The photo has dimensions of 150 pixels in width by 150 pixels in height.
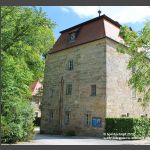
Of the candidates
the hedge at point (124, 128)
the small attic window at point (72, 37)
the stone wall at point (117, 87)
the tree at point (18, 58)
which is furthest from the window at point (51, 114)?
the tree at point (18, 58)

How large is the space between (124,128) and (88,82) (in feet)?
19.6

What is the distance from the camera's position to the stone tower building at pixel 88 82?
27141 mm

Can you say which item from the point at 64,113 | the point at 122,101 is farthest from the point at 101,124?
the point at 64,113

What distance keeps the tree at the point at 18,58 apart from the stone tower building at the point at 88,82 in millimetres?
6619

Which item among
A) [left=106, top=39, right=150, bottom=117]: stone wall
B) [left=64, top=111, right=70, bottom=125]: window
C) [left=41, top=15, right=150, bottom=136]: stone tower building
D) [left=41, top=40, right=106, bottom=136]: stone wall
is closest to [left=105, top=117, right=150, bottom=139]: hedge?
[left=41, top=15, right=150, bottom=136]: stone tower building

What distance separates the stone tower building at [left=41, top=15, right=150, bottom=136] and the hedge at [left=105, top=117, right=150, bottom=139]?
28.8 inches

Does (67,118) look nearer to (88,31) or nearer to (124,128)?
→ (124,128)

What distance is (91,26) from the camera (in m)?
29.9

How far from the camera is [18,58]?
2120 centimetres

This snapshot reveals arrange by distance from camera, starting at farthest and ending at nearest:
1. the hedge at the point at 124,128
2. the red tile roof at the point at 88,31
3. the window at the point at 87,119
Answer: the red tile roof at the point at 88,31, the window at the point at 87,119, the hedge at the point at 124,128

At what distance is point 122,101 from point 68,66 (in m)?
6.97

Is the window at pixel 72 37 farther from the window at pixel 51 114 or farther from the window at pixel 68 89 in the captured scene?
the window at pixel 51 114

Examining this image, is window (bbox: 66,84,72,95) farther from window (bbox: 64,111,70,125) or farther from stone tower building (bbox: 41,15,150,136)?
→ window (bbox: 64,111,70,125)

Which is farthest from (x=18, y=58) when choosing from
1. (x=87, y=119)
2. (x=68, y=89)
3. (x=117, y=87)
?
(x=117, y=87)
